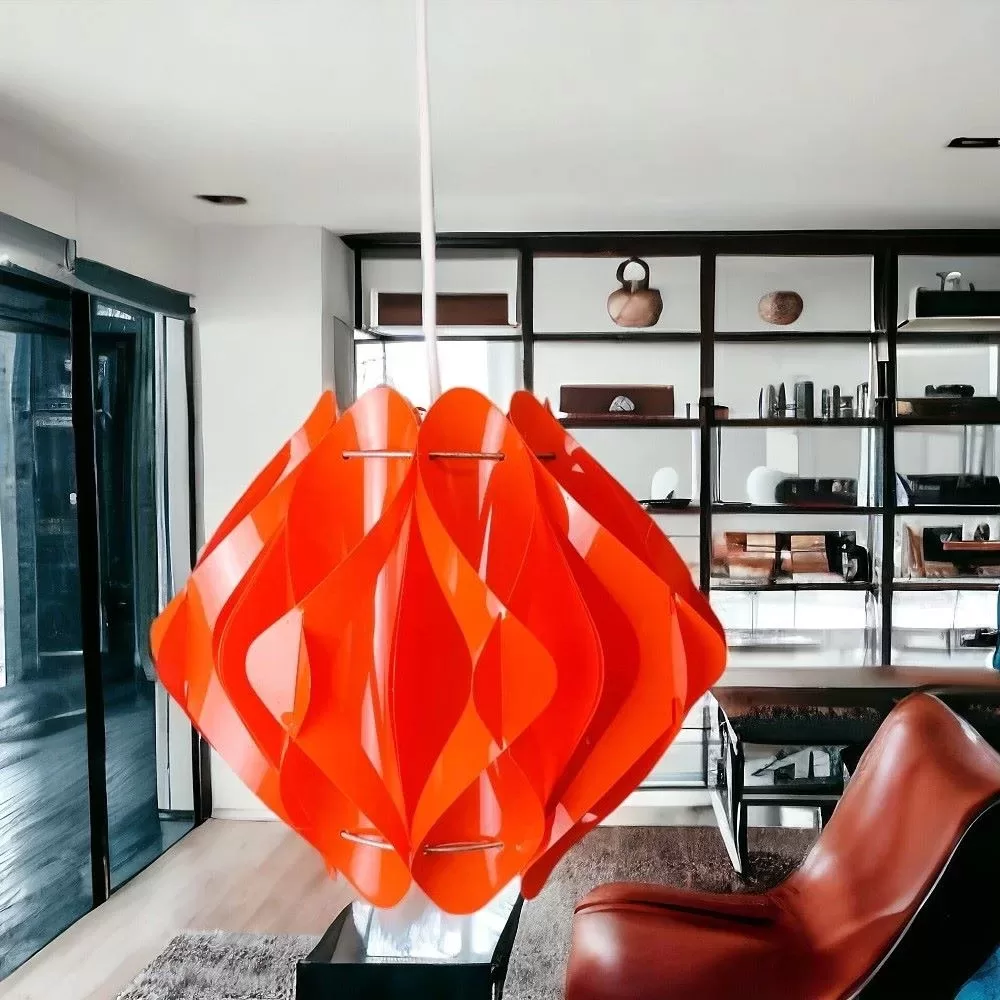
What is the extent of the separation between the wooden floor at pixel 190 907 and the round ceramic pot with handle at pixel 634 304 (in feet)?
8.59

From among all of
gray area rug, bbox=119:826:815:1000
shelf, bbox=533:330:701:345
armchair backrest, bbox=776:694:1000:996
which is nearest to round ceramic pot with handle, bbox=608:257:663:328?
shelf, bbox=533:330:701:345

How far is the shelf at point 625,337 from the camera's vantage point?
414 centimetres

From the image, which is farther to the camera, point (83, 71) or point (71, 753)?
point (71, 753)

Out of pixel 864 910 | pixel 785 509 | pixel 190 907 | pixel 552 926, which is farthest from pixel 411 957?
pixel 785 509

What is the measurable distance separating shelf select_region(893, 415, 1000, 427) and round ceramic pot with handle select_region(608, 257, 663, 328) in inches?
48.3

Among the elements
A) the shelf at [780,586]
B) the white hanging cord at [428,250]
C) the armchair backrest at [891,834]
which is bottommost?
the armchair backrest at [891,834]

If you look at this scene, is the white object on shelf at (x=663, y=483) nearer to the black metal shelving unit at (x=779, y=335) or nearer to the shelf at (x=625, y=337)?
the black metal shelving unit at (x=779, y=335)

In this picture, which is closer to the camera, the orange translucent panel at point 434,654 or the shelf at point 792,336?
the orange translucent panel at point 434,654

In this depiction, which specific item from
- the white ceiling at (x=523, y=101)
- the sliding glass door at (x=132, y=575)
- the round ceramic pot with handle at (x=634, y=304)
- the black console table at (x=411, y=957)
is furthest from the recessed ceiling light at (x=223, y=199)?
the black console table at (x=411, y=957)

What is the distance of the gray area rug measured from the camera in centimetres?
257

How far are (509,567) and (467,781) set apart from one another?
15cm

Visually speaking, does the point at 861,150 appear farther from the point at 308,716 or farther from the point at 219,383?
the point at 308,716

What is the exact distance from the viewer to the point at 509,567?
0.62m

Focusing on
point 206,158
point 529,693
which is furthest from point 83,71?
point 529,693
